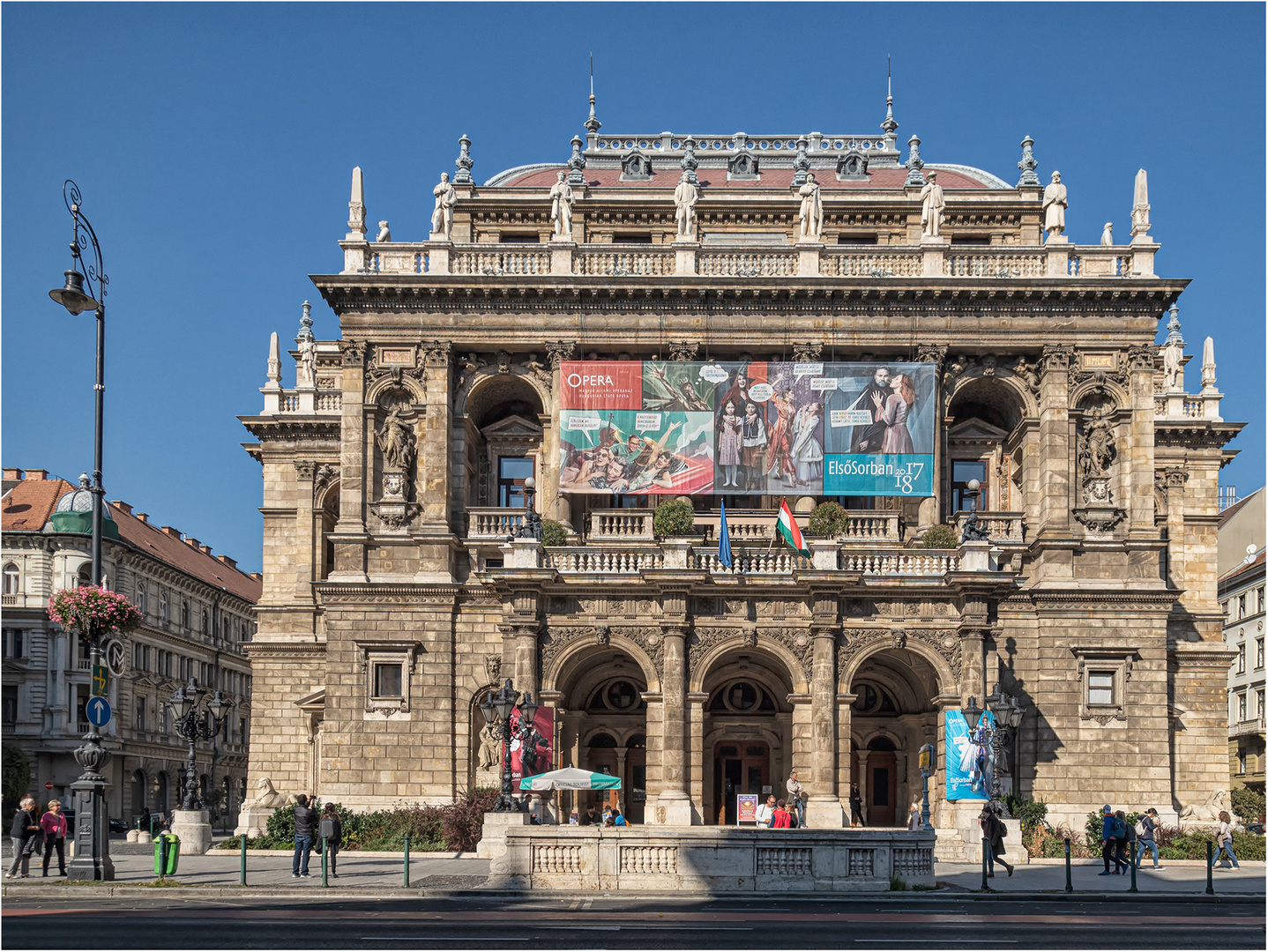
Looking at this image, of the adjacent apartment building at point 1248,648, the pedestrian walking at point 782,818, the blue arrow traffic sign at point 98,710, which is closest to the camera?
the blue arrow traffic sign at point 98,710

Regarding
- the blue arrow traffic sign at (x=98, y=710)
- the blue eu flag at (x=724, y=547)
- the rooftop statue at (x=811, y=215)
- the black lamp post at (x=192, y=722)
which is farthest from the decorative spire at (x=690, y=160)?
the blue arrow traffic sign at (x=98, y=710)

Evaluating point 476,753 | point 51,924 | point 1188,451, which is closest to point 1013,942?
point 51,924

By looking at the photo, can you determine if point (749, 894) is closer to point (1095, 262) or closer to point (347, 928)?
point (347, 928)

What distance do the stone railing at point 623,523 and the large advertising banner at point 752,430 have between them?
0.76 metres

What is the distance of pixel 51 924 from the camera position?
19.8m

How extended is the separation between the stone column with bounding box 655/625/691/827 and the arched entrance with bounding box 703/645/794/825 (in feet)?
12.0

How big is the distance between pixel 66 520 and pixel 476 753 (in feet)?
125

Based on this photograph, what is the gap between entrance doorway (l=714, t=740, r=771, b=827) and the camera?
4566cm

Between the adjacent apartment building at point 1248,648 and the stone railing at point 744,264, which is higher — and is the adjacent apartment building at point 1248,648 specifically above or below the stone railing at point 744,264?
below

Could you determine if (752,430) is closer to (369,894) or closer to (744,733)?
(744,733)

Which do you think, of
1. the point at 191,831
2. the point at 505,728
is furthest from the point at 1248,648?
the point at 191,831

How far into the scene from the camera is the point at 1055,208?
4566 centimetres

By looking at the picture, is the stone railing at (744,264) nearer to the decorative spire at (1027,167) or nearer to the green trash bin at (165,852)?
the decorative spire at (1027,167)

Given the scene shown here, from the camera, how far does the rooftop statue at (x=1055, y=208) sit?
149ft
